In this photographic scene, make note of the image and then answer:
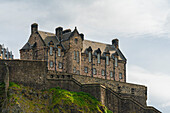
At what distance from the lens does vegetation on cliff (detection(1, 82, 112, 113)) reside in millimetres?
54562

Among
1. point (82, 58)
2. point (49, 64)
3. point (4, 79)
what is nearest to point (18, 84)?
point (4, 79)

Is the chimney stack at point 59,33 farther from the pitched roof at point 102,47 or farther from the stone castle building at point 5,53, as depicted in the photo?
the stone castle building at point 5,53

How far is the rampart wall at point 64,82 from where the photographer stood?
191 feet

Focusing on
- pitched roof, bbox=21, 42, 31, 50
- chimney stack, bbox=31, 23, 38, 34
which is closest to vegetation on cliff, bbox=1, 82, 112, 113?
pitched roof, bbox=21, 42, 31, 50

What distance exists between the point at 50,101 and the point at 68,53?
64.4 feet

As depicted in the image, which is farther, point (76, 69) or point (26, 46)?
point (26, 46)

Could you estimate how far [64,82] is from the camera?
62094 mm

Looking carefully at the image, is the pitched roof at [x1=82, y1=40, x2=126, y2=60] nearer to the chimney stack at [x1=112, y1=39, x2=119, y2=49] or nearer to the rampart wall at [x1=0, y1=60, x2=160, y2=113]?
the chimney stack at [x1=112, y1=39, x2=119, y2=49]

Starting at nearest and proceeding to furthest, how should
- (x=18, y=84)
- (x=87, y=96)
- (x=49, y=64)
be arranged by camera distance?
(x=18, y=84)
(x=87, y=96)
(x=49, y=64)

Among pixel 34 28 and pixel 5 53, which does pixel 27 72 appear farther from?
pixel 5 53

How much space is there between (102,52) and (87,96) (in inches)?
945

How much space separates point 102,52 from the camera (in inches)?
3317

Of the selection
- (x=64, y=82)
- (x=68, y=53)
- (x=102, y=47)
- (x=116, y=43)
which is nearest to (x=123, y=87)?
(x=68, y=53)

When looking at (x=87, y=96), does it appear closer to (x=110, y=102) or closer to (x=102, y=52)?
(x=110, y=102)
